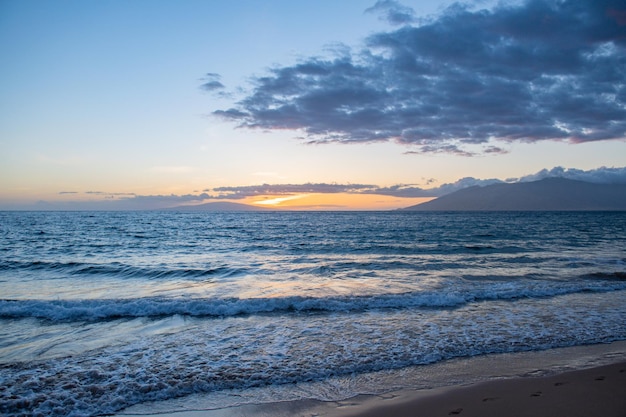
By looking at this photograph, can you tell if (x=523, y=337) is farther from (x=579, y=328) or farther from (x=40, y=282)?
(x=40, y=282)

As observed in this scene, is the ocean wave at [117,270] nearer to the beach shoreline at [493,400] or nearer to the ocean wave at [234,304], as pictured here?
the ocean wave at [234,304]

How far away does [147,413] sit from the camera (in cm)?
607

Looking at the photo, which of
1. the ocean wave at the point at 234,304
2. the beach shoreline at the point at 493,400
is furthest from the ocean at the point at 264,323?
the beach shoreline at the point at 493,400

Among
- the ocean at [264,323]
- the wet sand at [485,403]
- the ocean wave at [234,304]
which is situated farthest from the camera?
the ocean wave at [234,304]

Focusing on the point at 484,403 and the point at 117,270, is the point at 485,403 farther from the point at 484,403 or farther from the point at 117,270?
the point at 117,270

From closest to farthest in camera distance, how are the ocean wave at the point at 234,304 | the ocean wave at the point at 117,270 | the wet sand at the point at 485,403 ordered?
the wet sand at the point at 485,403
the ocean wave at the point at 234,304
the ocean wave at the point at 117,270

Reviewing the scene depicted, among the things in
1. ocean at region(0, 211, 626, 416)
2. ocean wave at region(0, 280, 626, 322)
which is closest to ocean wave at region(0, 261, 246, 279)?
ocean at region(0, 211, 626, 416)

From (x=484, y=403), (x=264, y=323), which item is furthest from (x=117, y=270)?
(x=484, y=403)

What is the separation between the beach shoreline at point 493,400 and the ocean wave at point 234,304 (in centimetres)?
621

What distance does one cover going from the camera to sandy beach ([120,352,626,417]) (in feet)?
18.4

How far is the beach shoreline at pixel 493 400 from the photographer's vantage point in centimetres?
566

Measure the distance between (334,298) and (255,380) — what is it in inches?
285

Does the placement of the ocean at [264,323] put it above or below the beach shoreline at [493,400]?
below

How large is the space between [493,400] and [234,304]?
9.59 meters
